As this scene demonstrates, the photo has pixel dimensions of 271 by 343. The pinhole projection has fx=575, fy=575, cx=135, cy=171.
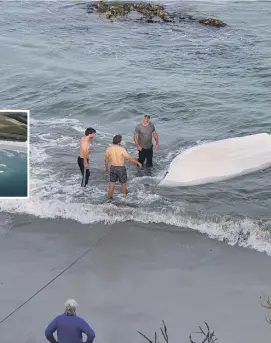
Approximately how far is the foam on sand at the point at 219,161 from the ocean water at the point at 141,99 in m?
0.24

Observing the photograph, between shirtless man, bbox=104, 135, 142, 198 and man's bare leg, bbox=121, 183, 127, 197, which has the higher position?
shirtless man, bbox=104, 135, 142, 198

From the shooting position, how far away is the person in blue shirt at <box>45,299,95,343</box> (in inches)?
246

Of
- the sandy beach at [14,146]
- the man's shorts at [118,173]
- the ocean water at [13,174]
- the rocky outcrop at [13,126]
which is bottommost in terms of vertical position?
the man's shorts at [118,173]

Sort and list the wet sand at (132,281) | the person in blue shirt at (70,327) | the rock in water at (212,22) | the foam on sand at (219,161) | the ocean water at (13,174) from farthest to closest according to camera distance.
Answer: the rock in water at (212,22)
the foam on sand at (219,161)
the wet sand at (132,281)
the ocean water at (13,174)
the person in blue shirt at (70,327)

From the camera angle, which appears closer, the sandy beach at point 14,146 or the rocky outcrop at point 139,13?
the sandy beach at point 14,146

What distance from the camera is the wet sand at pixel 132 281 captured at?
7660 millimetres

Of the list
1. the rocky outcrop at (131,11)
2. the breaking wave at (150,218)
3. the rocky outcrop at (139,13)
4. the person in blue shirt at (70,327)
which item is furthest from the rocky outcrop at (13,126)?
the rocky outcrop at (131,11)

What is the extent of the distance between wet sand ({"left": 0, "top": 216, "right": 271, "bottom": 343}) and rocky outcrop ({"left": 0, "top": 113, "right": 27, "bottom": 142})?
7.41ft

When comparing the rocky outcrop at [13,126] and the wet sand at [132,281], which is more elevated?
the rocky outcrop at [13,126]

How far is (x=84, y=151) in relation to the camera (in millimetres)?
11438

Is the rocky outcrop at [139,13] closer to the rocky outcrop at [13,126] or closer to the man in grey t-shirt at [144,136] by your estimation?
the man in grey t-shirt at [144,136]

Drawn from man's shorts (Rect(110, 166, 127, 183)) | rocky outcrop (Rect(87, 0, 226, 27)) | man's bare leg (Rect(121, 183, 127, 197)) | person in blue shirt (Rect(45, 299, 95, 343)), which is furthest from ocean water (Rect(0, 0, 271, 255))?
person in blue shirt (Rect(45, 299, 95, 343))

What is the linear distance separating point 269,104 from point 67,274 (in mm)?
11464

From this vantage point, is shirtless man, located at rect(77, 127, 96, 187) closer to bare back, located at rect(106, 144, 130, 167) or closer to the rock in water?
bare back, located at rect(106, 144, 130, 167)
